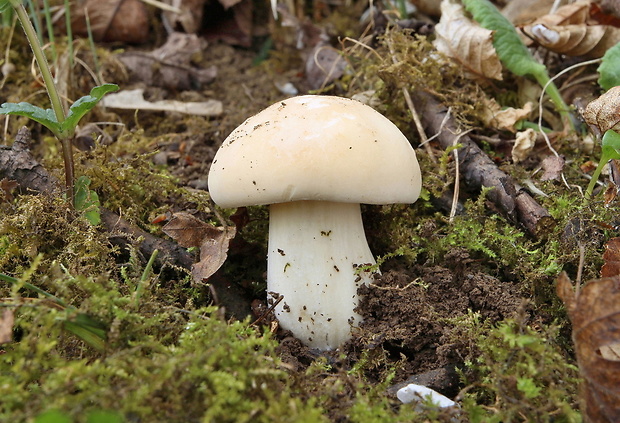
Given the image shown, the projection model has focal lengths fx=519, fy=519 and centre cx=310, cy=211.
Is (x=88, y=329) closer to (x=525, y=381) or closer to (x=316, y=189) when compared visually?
(x=316, y=189)

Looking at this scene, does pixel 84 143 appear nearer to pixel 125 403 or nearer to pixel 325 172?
pixel 325 172

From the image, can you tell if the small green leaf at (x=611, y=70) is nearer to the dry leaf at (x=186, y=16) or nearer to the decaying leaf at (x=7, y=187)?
the decaying leaf at (x=7, y=187)

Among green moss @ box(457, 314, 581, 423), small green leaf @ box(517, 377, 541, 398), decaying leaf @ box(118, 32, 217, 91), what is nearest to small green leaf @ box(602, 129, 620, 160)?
green moss @ box(457, 314, 581, 423)

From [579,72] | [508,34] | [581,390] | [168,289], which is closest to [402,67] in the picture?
[508,34]

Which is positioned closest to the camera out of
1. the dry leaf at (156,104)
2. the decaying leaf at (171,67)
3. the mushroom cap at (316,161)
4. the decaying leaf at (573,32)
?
the mushroom cap at (316,161)

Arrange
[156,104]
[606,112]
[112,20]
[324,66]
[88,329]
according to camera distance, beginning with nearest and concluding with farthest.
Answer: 1. [88,329]
2. [606,112]
3. [156,104]
4. [324,66]
5. [112,20]

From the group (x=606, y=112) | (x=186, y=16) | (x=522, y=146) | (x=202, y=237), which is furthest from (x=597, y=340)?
(x=186, y=16)

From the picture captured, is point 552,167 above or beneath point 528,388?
beneath

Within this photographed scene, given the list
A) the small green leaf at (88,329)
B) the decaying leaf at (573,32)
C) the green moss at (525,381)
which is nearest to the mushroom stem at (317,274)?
the green moss at (525,381)
